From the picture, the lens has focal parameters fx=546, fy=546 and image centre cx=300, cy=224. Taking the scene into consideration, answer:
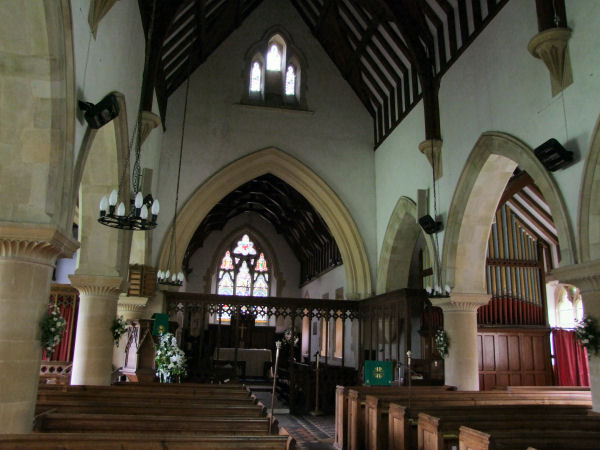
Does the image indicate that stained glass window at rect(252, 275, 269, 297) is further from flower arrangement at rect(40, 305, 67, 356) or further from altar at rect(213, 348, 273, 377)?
flower arrangement at rect(40, 305, 67, 356)

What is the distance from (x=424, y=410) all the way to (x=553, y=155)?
10.0 feet

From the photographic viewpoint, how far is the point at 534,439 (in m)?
4.04

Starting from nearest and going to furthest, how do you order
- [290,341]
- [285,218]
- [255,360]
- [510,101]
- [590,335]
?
[590,335] → [510,101] → [290,341] → [255,360] → [285,218]

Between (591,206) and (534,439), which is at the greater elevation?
(591,206)

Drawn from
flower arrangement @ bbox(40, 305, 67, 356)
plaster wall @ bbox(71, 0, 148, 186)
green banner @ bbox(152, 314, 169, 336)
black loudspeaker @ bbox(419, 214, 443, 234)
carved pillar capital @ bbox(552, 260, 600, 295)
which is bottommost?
flower arrangement @ bbox(40, 305, 67, 356)

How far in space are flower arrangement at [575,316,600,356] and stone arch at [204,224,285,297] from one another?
1646cm

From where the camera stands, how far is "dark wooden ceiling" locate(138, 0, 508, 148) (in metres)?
8.52

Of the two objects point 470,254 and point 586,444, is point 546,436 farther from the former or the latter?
point 470,254

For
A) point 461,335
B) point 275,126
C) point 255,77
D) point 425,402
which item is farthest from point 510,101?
point 255,77

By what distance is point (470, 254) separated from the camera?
8.72 m

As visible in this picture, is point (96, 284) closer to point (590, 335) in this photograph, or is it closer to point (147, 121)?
point (147, 121)

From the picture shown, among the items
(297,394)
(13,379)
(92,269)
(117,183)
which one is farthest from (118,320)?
(297,394)

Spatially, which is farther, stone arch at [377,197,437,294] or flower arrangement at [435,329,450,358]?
stone arch at [377,197,437,294]

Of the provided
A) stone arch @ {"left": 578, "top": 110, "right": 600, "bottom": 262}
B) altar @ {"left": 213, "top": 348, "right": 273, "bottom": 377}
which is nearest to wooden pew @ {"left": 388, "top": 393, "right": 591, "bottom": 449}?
stone arch @ {"left": 578, "top": 110, "right": 600, "bottom": 262}
